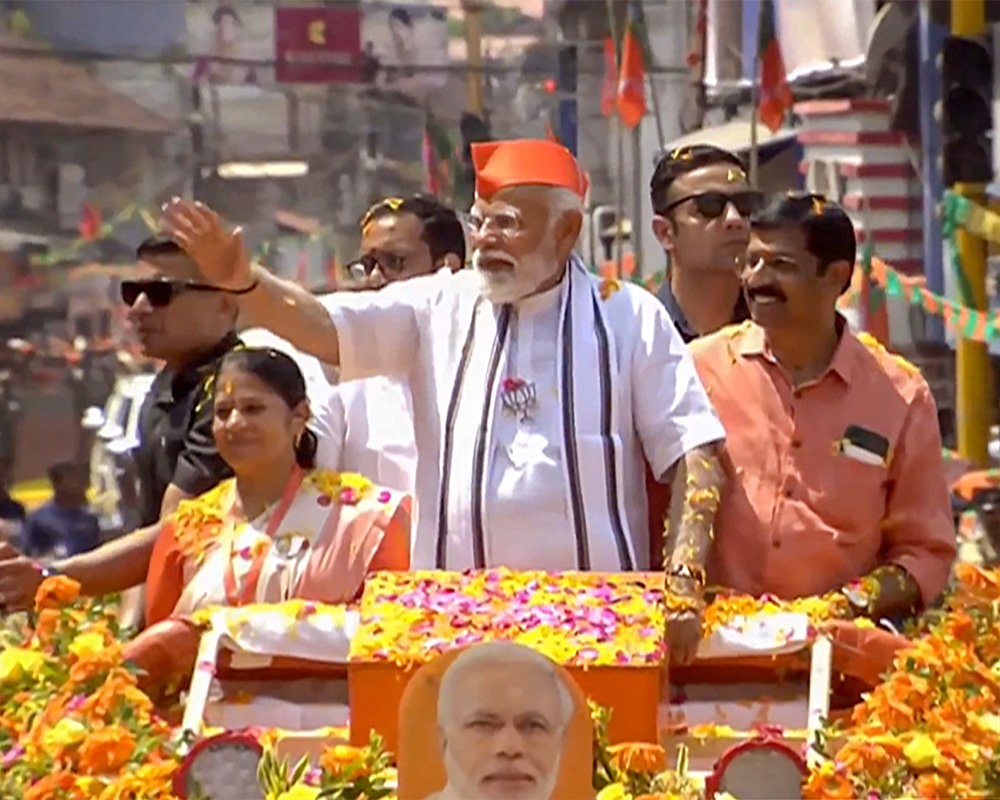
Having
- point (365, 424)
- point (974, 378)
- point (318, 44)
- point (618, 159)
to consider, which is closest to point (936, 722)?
point (365, 424)

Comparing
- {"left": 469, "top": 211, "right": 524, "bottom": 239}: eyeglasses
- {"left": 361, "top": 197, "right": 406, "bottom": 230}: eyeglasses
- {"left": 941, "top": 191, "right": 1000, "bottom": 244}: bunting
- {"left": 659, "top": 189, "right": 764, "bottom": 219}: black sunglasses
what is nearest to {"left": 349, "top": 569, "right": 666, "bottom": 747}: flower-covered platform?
{"left": 469, "top": 211, "right": 524, "bottom": 239}: eyeglasses

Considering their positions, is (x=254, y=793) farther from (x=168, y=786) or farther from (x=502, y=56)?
(x=502, y=56)

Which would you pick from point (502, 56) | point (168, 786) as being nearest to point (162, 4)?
point (502, 56)

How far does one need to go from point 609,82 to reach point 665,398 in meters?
9.59

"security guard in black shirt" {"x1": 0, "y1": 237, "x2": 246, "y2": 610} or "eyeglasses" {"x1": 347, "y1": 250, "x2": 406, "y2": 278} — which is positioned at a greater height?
"eyeglasses" {"x1": 347, "y1": 250, "x2": 406, "y2": 278}

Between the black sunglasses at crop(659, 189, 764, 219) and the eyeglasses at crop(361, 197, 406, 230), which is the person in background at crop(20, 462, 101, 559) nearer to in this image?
the eyeglasses at crop(361, 197, 406, 230)

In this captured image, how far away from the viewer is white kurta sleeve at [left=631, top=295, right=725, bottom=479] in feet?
12.3

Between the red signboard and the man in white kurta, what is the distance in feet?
30.6

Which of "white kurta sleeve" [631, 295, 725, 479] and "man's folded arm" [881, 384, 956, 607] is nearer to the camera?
"white kurta sleeve" [631, 295, 725, 479]

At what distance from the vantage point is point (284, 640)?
3531mm

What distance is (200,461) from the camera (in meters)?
4.27

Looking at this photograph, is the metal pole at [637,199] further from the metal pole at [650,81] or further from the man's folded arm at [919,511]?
the man's folded arm at [919,511]

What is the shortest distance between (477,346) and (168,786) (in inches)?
41.8

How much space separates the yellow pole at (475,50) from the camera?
12945 millimetres
